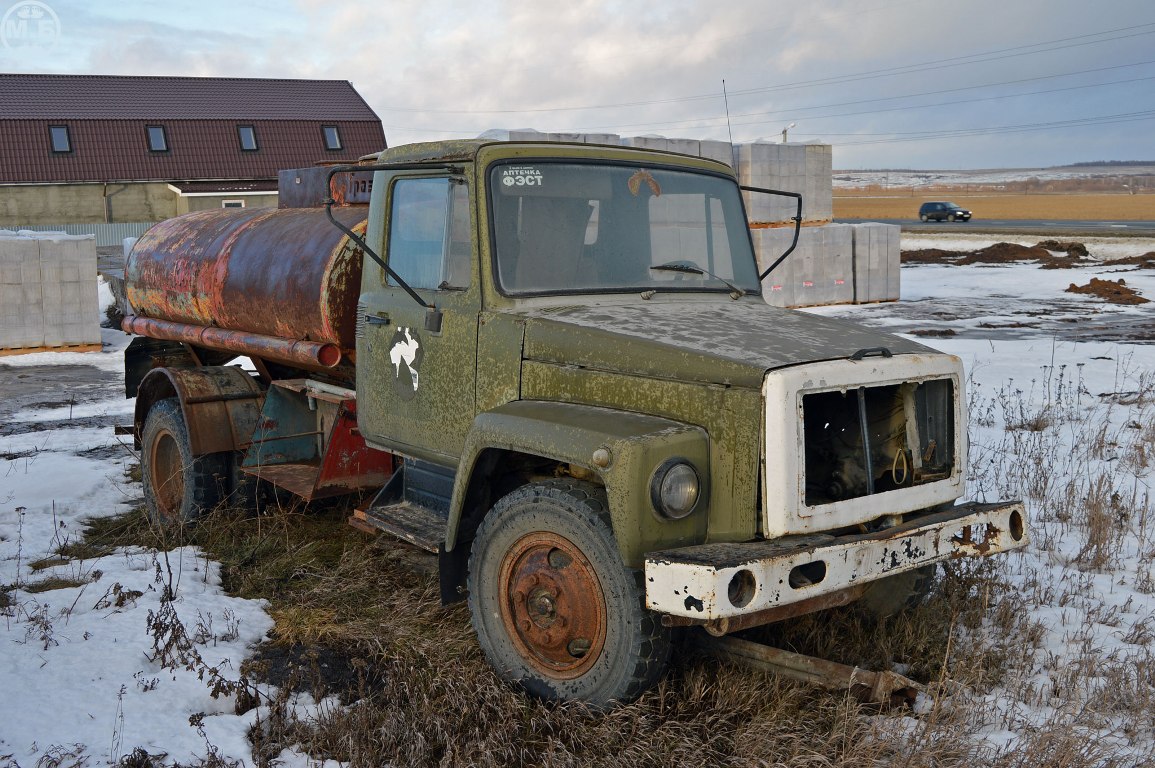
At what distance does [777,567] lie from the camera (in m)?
3.47

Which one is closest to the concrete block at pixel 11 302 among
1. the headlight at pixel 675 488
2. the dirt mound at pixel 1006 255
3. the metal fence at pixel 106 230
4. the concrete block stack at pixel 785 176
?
the concrete block stack at pixel 785 176

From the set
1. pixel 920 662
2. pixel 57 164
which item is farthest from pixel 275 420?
pixel 57 164

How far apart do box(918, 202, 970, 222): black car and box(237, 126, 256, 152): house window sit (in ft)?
100

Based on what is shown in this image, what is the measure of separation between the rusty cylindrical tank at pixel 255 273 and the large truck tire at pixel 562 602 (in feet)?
6.65

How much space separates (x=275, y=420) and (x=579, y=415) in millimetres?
3206

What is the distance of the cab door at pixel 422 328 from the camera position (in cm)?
468

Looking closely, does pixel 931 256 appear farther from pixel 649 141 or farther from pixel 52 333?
pixel 52 333

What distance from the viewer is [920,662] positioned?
14.8 feet

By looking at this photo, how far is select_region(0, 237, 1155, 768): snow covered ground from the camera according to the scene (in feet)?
12.8

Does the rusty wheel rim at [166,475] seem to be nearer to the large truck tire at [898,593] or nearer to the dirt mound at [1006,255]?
the large truck tire at [898,593]

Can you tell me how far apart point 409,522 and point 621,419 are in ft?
4.90

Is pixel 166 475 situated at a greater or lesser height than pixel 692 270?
lesser

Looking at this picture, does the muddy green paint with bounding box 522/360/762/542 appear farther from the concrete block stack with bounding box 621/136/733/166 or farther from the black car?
the black car

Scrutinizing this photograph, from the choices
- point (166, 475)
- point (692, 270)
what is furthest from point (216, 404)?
point (692, 270)
